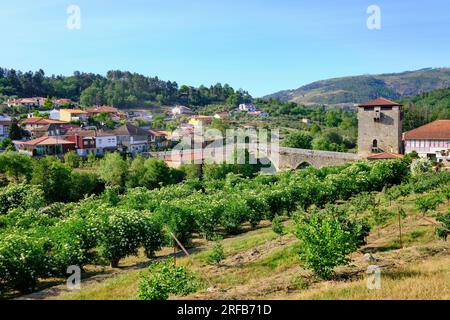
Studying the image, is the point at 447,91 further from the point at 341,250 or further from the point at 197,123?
the point at 341,250

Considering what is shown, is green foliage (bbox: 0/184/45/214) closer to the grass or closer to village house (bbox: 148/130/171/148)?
the grass

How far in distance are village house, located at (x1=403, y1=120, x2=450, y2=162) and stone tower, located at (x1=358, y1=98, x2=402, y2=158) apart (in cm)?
113

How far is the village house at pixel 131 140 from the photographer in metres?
57.5

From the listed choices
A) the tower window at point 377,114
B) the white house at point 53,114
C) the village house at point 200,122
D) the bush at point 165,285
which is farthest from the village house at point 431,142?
the white house at point 53,114

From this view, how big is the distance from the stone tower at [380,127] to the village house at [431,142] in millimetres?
1132

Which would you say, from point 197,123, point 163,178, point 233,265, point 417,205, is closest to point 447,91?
point 197,123

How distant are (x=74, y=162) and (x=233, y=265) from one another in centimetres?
3330

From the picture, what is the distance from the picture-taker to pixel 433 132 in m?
46.8

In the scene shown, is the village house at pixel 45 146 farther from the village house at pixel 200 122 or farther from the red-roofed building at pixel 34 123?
the village house at pixel 200 122

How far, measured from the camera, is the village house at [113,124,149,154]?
57.5 meters

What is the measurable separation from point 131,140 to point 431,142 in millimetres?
33616

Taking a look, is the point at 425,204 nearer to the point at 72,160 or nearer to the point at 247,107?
the point at 72,160

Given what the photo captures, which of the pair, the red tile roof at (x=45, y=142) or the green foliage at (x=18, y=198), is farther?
the red tile roof at (x=45, y=142)

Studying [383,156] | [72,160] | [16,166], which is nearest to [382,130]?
[383,156]
